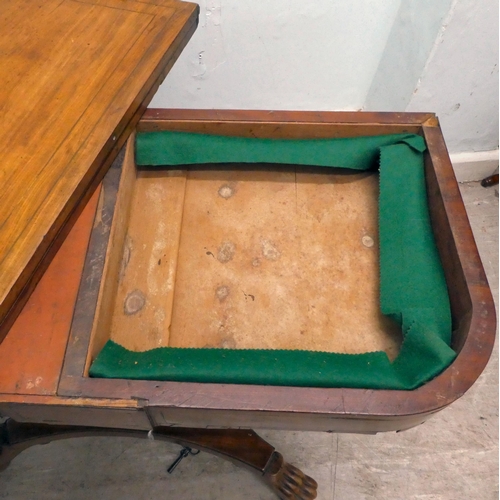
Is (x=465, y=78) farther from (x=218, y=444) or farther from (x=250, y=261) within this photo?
(x=218, y=444)

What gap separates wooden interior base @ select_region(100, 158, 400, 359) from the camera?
77 centimetres

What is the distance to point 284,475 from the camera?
1106 millimetres

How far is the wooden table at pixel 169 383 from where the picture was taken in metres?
0.58

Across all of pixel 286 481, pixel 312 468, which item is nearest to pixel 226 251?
pixel 286 481

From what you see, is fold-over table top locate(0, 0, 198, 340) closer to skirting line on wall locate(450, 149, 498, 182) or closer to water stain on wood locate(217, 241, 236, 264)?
water stain on wood locate(217, 241, 236, 264)

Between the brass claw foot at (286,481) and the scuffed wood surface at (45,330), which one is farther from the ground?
the scuffed wood surface at (45,330)

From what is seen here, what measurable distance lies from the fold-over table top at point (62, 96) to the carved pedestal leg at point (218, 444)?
0.59 m

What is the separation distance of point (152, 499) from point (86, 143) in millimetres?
971

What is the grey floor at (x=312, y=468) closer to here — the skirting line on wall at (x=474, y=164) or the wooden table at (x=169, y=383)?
the wooden table at (x=169, y=383)

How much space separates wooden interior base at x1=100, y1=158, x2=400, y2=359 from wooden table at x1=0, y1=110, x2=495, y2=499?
6cm

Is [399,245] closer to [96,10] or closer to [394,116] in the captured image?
[394,116]

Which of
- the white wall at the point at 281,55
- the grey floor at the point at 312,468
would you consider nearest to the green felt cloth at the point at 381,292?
the white wall at the point at 281,55

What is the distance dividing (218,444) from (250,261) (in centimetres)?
49

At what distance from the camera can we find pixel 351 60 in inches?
56.6
